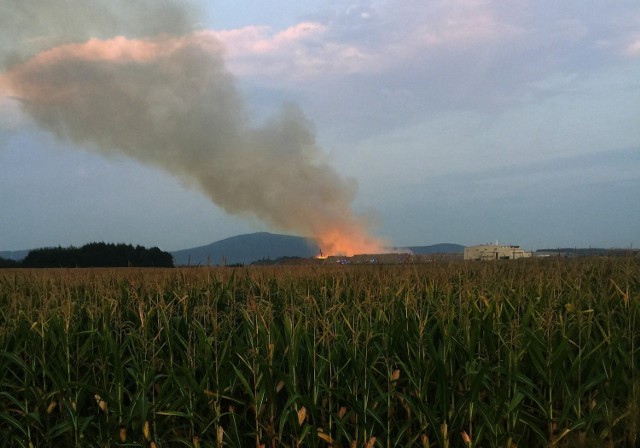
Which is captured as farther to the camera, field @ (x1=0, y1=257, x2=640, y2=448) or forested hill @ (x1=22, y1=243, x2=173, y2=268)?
forested hill @ (x1=22, y1=243, x2=173, y2=268)

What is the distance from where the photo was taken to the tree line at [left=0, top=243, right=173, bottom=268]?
39.0 meters

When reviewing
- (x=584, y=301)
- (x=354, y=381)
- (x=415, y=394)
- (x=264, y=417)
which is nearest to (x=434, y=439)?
(x=415, y=394)

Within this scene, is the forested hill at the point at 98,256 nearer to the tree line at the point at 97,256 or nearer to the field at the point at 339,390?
the tree line at the point at 97,256

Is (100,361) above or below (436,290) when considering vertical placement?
below

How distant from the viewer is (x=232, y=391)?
6.27 metres

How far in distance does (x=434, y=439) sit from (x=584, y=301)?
373 centimetres

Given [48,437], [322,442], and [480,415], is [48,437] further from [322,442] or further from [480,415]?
[480,415]

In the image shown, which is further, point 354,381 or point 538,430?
point 354,381

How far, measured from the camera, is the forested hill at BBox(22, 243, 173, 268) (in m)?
39.1

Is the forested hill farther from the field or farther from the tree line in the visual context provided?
the field

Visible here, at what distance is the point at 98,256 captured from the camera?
40062 mm

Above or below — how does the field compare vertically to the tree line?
below

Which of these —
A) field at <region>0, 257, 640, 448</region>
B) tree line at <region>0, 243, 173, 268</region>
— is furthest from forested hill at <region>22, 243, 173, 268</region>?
field at <region>0, 257, 640, 448</region>

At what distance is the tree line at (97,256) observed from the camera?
1537 inches
